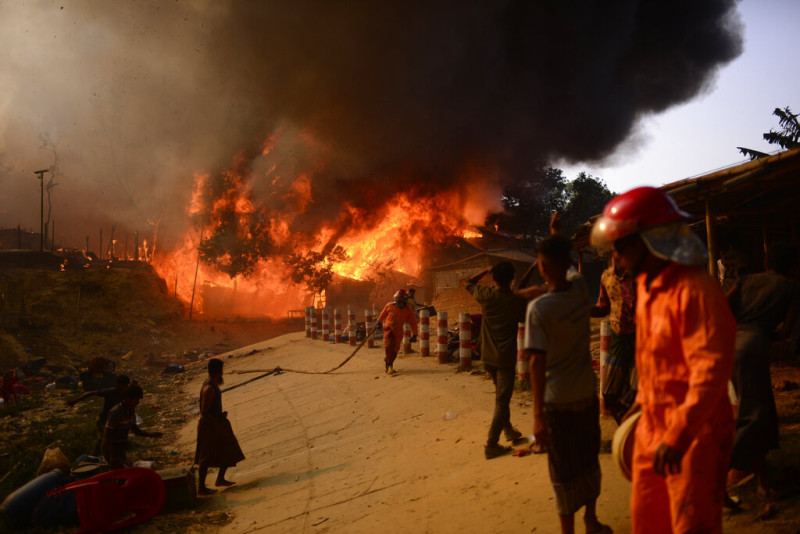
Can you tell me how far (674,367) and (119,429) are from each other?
6287mm

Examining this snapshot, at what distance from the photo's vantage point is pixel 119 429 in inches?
250

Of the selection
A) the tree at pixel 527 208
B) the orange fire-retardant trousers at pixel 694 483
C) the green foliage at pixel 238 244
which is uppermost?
the tree at pixel 527 208

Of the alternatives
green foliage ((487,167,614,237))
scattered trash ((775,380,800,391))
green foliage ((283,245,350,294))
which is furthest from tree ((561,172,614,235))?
scattered trash ((775,380,800,391))

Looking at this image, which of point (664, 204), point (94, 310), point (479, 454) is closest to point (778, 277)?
point (664, 204)

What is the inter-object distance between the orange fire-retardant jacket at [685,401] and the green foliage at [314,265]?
93.4 feet

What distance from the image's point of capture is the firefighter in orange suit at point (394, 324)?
414 inches

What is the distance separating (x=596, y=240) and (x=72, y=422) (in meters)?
12.6

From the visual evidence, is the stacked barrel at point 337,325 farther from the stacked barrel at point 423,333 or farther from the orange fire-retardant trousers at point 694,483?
Answer: the orange fire-retardant trousers at point 694,483

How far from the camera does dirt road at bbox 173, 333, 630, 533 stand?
14.3ft

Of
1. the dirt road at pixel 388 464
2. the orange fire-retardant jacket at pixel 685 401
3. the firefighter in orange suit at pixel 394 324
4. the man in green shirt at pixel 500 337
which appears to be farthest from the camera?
the firefighter in orange suit at pixel 394 324

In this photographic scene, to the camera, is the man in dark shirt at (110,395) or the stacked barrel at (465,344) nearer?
the man in dark shirt at (110,395)

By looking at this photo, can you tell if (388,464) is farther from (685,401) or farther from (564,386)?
(685,401)

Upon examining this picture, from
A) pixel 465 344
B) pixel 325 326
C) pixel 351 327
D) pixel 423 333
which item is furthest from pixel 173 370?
pixel 465 344

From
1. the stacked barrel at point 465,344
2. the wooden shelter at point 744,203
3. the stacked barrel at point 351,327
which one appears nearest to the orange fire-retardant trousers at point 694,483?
the wooden shelter at point 744,203
